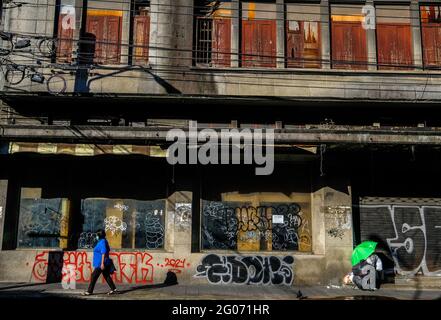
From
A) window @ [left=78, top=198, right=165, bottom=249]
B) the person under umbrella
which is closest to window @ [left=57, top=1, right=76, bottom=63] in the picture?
window @ [left=78, top=198, right=165, bottom=249]

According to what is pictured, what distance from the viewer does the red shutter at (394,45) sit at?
1586cm

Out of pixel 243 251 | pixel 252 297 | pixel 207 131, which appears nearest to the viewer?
pixel 252 297

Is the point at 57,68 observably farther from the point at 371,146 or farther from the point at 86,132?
the point at 371,146

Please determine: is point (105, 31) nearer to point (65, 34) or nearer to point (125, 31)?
point (125, 31)

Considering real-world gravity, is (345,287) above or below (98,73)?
below

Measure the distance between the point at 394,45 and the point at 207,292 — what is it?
1015 centimetres

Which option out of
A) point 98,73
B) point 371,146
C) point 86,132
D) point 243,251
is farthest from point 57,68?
point 371,146

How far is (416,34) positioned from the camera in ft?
52.3

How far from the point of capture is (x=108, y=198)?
49.4 ft

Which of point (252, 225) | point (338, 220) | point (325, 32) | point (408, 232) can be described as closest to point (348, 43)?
point (325, 32)

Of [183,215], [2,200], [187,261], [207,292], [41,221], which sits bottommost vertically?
[207,292]

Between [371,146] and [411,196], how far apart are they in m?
2.69

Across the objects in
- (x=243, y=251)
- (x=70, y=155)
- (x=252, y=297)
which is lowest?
(x=252, y=297)

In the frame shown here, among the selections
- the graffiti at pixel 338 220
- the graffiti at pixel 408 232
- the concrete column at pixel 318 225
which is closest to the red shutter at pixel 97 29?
the concrete column at pixel 318 225
